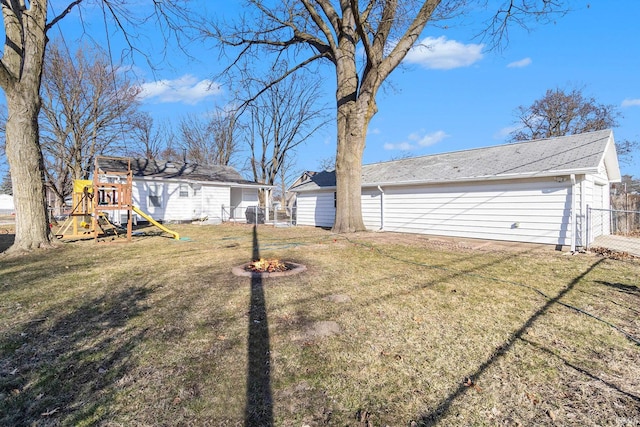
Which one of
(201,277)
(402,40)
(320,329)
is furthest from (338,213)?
(320,329)

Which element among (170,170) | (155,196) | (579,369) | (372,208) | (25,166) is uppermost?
(170,170)

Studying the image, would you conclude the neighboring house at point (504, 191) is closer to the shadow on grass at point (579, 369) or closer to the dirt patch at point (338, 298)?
the shadow on grass at point (579, 369)

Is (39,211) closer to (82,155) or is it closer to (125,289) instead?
(125,289)

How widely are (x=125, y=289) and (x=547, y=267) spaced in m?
7.57

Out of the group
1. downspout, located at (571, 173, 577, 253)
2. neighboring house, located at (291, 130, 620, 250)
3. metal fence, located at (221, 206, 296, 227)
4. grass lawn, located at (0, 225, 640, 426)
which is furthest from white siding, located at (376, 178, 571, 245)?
metal fence, located at (221, 206, 296, 227)

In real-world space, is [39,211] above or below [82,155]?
below

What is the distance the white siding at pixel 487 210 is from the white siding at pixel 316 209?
3349 mm

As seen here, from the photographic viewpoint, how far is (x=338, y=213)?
39.7 feet

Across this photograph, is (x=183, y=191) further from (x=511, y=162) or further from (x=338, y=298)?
(x=338, y=298)

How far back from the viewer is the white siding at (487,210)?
9000 millimetres

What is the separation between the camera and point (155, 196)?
17859 millimetres

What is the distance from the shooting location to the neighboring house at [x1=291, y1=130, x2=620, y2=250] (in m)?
8.76

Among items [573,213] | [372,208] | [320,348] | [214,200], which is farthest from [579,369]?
[214,200]

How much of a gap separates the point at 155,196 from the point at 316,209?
9.05 metres
